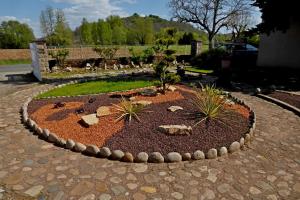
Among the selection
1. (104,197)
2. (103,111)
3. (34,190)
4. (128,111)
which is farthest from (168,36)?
(34,190)

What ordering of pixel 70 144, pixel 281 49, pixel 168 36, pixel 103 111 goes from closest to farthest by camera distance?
pixel 70 144, pixel 103 111, pixel 168 36, pixel 281 49

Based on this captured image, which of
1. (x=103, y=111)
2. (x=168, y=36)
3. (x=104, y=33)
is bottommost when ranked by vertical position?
(x=103, y=111)

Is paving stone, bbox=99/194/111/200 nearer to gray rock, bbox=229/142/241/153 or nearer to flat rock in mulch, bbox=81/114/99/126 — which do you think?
flat rock in mulch, bbox=81/114/99/126

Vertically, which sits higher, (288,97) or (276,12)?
(276,12)

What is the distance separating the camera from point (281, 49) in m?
14.3

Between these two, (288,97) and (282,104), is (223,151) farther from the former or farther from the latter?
(288,97)

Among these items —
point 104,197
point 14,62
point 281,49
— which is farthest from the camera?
point 14,62

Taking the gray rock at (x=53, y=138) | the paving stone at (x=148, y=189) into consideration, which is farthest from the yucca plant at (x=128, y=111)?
the paving stone at (x=148, y=189)

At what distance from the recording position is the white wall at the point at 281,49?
13594 mm

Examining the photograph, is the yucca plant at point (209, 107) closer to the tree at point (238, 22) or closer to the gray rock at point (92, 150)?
the gray rock at point (92, 150)

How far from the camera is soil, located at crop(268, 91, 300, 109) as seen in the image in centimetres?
821

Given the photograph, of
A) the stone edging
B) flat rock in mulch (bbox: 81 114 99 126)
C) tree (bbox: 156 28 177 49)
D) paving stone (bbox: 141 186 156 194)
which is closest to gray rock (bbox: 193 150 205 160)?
paving stone (bbox: 141 186 156 194)

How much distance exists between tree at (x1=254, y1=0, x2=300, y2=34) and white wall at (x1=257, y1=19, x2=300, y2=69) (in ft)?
7.35

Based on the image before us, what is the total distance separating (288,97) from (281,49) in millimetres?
6693
